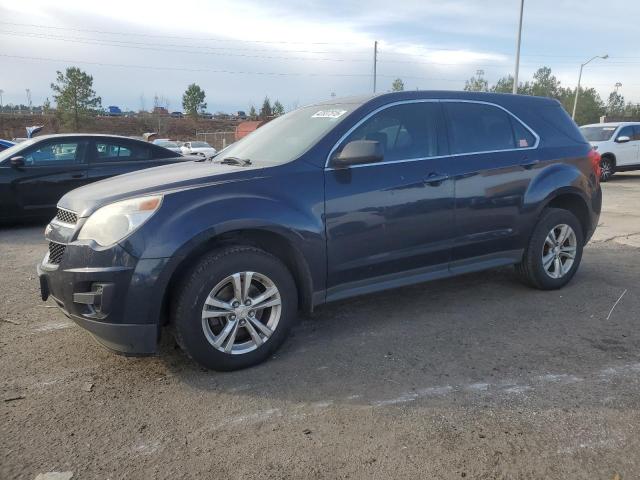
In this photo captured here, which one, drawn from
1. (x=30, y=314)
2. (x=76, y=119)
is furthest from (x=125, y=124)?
(x=30, y=314)

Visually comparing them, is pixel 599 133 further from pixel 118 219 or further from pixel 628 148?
pixel 118 219

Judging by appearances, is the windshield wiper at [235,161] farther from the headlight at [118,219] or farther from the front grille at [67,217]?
the front grille at [67,217]

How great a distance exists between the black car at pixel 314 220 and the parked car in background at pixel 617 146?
13.2 metres

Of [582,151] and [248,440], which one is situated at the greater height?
[582,151]

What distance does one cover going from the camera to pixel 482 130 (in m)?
4.50

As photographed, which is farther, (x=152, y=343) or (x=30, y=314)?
(x=30, y=314)

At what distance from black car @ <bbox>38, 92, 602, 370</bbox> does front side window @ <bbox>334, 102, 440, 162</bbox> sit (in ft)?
0.04

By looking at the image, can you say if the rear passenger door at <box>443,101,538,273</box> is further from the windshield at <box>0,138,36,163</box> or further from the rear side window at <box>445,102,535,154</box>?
the windshield at <box>0,138,36,163</box>

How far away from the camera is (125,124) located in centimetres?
7000

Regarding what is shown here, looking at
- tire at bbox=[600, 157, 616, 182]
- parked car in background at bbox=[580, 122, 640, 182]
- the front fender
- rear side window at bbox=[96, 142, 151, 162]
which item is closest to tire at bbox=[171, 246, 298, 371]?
the front fender

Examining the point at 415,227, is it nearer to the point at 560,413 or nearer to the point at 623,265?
the point at 560,413

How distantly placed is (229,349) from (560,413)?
1.95 metres

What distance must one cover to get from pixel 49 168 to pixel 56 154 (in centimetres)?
25

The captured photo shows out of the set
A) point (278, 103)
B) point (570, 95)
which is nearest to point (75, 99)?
point (278, 103)
